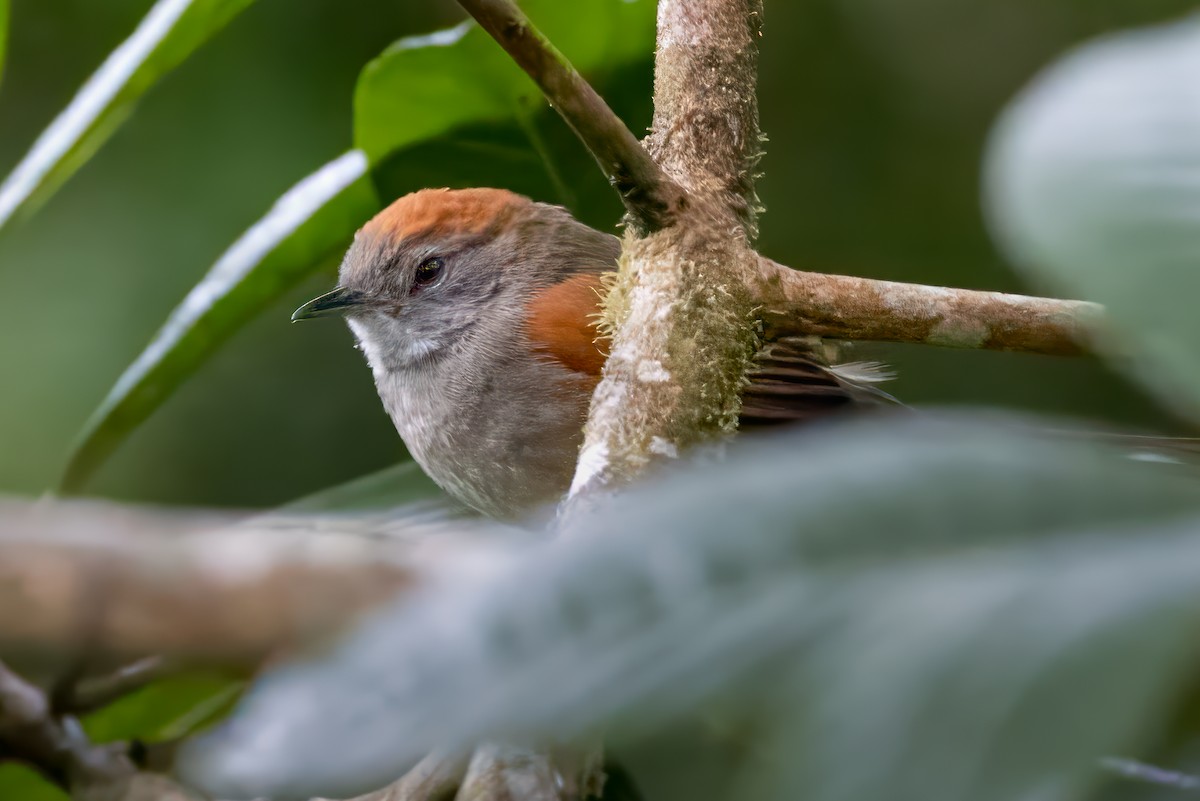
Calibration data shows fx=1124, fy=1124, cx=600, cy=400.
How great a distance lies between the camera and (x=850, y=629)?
23.6 inches

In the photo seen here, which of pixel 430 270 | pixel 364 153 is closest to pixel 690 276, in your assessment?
pixel 364 153

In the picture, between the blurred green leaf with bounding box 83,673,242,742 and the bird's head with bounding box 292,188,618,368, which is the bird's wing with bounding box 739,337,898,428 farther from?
the blurred green leaf with bounding box 83,673,242,742

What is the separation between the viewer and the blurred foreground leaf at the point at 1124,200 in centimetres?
67

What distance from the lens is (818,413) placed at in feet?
7.65

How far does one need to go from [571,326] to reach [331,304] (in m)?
0.73

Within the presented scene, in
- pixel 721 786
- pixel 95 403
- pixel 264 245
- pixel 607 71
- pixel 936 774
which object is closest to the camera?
pixel 936 774

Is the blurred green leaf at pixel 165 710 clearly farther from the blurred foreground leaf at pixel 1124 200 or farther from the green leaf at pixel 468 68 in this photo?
the blurred foreground leaf at pixel 1124 200

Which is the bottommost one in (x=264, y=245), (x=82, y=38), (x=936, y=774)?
(x=936, y=774)

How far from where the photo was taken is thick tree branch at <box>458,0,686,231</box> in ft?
4.65

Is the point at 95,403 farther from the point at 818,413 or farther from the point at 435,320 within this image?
the point at 818,413

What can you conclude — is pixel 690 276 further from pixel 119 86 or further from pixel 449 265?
pixel 449 265

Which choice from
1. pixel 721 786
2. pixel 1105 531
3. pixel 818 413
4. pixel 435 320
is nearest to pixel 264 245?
pixel 435 320

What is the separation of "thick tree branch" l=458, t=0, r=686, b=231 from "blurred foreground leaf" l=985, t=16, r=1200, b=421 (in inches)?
29.7

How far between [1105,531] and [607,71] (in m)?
1.98
